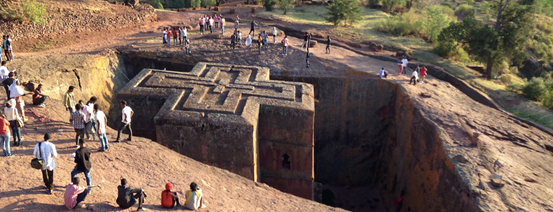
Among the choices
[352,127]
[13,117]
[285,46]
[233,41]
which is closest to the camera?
[13,117]

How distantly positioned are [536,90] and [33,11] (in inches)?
935

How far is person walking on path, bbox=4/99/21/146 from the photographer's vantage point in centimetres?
838

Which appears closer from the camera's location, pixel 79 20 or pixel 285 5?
pixel 79 20

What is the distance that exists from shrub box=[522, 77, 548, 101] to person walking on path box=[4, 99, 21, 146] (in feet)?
66.1

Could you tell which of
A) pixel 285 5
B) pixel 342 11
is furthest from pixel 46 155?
pixel 285 5

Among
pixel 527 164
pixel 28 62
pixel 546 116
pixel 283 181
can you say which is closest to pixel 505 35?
pixel 546 116

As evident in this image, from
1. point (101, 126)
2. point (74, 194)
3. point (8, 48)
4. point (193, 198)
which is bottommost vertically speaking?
point (193, 198)

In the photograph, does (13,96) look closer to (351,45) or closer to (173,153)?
(173,153)

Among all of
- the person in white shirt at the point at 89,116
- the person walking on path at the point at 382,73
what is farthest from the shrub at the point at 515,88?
the person in white shirt at the point at 89,116

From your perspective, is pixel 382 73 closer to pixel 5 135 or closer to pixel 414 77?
pixel 414 77

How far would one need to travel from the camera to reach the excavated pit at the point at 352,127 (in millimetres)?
15047

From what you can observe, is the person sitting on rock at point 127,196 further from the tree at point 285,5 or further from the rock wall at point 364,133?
the tree at point 285,5

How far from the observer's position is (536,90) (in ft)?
59.1

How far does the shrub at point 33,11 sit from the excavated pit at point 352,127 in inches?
170
